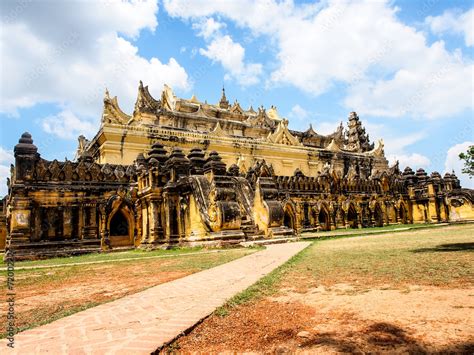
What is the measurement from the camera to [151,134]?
31594 mm

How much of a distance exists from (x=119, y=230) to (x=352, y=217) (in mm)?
20384

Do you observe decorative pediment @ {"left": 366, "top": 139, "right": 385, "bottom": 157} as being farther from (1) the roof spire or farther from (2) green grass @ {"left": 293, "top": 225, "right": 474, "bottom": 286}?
(2) green grass @ {"left": 293, "top": 225, "right": 474, "bottom": 286}

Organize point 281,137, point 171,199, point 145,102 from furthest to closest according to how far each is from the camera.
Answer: point 281,137 < point 145,102 < point 171,199

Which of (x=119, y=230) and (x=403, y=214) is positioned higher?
(x=403, y=214)

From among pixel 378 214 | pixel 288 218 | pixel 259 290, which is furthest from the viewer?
pixel 378 214

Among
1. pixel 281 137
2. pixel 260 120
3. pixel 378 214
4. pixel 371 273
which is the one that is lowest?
pixel 371 273

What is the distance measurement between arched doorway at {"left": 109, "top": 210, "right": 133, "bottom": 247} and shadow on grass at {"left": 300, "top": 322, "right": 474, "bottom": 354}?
17.7 metres

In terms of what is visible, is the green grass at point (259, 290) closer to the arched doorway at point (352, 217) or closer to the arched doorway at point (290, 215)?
the arched doorway at point (290, 215)

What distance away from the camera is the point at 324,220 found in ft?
97.3

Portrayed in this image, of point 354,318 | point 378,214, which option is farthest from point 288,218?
point 354,318

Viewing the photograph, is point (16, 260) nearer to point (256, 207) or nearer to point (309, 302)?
point (256, 207)

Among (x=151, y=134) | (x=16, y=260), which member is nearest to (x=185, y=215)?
(x=16, y=260)

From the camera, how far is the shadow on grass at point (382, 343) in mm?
2871

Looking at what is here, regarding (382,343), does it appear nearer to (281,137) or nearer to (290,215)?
(290,215)
